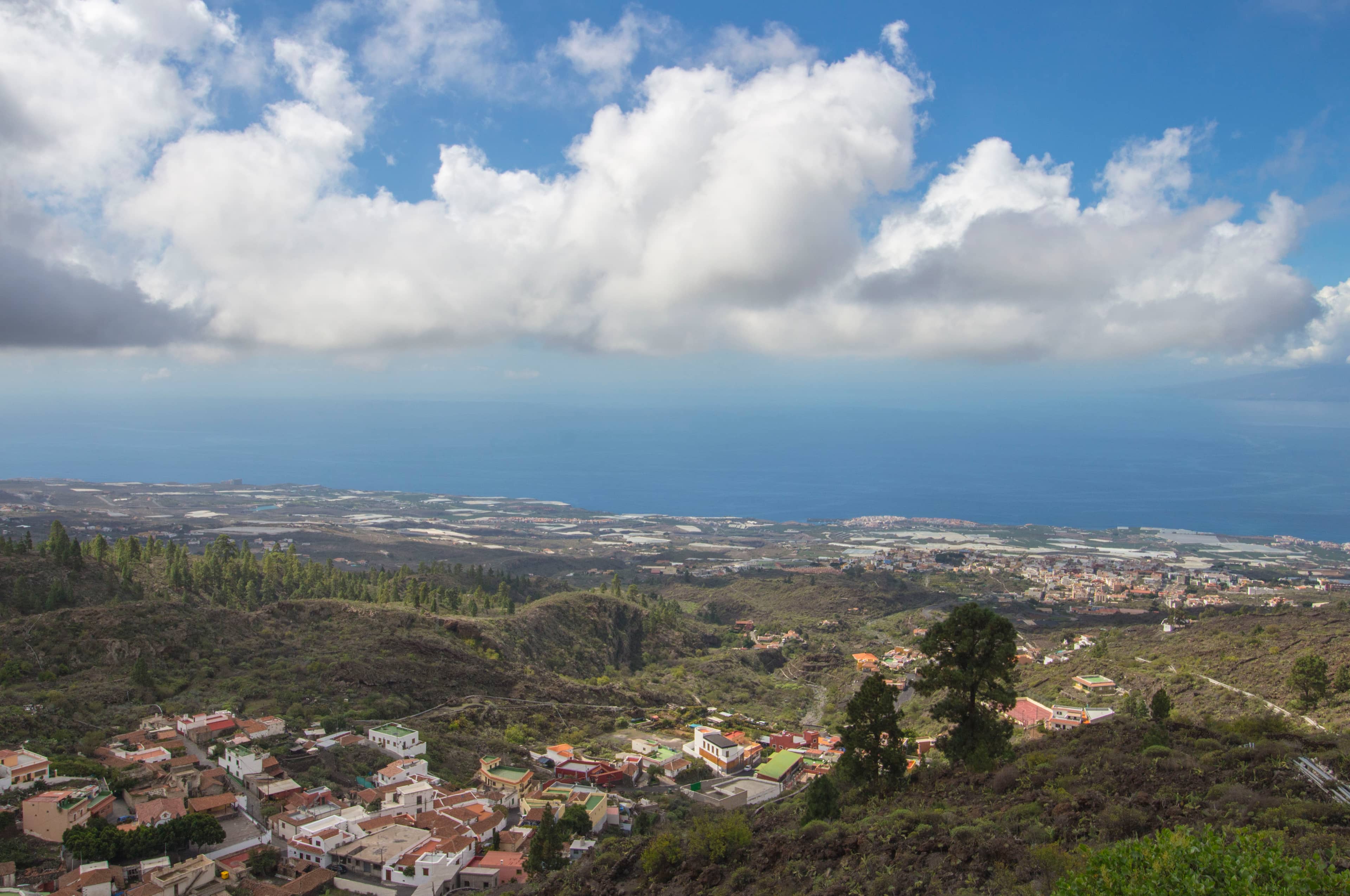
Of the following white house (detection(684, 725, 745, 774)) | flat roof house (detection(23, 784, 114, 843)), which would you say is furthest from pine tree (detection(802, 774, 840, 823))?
flat roof house (detection(23, 784, 114, 843))

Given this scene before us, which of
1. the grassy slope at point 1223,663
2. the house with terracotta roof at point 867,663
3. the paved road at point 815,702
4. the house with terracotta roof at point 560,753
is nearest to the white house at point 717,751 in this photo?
the house with terracotta roof at point 560,753

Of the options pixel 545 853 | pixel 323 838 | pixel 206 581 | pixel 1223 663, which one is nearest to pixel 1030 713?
pixel 1223 663

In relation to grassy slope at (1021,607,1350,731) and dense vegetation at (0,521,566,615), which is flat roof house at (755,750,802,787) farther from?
dense vegetation at (0,521,566,615)

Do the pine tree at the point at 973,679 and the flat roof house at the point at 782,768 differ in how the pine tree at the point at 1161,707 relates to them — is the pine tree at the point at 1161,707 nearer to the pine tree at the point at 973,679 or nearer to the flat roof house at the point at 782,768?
the pine tree at the point at 973,679

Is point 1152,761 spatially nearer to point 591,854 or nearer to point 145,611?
point 591,854

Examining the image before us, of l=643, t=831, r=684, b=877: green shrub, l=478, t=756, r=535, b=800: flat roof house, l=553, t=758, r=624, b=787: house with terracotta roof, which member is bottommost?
l=553, t=758, r=624, b=787: house with terracotta roof

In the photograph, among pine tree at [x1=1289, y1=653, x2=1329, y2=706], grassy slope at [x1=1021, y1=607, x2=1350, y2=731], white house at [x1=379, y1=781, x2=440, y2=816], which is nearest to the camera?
white house at [x1=379, y1=781, x2=440, y2=816]

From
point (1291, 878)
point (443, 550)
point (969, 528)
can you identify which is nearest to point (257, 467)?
point (443, 550)
